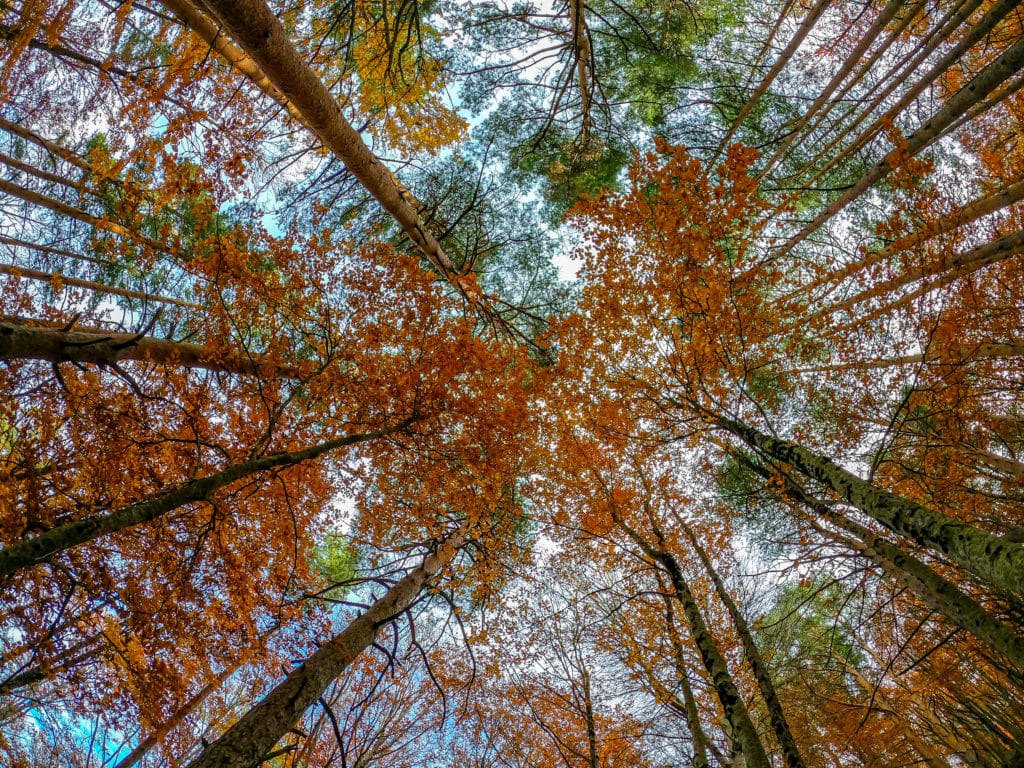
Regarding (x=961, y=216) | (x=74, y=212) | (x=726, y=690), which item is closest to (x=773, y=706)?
(x=726, y=690)

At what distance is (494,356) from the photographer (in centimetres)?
719

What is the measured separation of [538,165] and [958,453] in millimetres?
7897

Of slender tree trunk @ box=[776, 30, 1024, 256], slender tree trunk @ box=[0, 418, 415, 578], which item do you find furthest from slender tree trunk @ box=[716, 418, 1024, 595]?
slender tree trunk @ box=[0, 418, 415, 578]

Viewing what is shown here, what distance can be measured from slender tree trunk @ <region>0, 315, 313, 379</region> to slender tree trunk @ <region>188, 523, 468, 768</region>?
2.74m

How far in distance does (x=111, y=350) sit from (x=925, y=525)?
285 inches

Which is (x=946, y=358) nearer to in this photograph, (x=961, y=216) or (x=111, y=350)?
(x=961, y=216)

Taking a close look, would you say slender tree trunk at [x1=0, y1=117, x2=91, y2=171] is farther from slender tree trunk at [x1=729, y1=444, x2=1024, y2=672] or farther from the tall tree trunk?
slender tree trunk at [x1=729, y1=444, x2=1024, y2=672]

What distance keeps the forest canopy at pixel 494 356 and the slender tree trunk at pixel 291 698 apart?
27 mm

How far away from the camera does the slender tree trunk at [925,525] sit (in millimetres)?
2600

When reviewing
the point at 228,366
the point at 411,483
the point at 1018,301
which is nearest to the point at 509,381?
the point at 411,483

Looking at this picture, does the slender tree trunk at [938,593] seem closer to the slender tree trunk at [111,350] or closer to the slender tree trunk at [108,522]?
the slender tree trunk at [108,522]

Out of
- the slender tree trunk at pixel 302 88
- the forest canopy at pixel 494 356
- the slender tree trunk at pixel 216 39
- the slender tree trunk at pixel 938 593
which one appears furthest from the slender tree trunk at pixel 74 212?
the slender tree trunk at pixel 938 593

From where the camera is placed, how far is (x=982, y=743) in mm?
3090

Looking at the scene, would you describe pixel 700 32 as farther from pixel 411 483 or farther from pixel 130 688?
pixel 130 688
